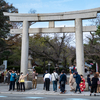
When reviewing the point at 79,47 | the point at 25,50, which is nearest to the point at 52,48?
the point at 25,50

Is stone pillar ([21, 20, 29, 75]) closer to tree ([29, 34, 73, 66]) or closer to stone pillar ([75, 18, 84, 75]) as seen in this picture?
stone pillar ([75, 18, 84, 75])

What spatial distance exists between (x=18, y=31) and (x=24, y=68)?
3.48 meters

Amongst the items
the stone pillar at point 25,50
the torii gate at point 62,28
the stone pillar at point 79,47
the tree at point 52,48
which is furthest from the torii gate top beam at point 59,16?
the tree at point 52,48

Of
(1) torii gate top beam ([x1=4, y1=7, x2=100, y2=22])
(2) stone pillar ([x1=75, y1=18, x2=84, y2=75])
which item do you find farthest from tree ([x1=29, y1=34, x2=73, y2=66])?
(2) stone pillar ([x1=75, y1=18, x2=84, y2=75])

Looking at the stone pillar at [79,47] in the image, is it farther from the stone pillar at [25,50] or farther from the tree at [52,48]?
the tree at [52,48]

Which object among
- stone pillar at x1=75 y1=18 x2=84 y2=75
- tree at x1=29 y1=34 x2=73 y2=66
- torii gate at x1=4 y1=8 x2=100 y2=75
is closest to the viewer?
stone pillar at x1=75 y1=18 x2=84 y2=75

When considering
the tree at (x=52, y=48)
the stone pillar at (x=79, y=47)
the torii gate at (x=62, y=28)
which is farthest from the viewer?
the tree at (x=52, y=48)

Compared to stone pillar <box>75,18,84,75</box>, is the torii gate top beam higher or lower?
higher

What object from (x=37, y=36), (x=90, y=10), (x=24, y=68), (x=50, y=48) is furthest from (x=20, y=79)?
(x=37, y=36)

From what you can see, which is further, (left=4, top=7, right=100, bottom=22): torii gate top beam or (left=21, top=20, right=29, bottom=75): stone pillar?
(left=21, top=20, right=29, bottom=75): stone pillar

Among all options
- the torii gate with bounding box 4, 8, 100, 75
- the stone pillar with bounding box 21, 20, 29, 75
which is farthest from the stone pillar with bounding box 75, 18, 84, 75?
the stone pillar with bounding box 21, 20, 29, 75

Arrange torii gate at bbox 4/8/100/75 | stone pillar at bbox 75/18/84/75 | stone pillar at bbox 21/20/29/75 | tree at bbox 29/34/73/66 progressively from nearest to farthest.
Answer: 1. stone pillar at bbox 75/18/84/75
2. torii gate at bbox 4/8/100/75
3. stone pillar at bbox 21/20/29/75
4. tree at bbox 29/34/73/66

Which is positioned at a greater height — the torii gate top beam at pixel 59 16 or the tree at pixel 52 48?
the torii gate top beam at pixel 59 16

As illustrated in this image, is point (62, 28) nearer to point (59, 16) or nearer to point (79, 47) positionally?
point (59, 16)
